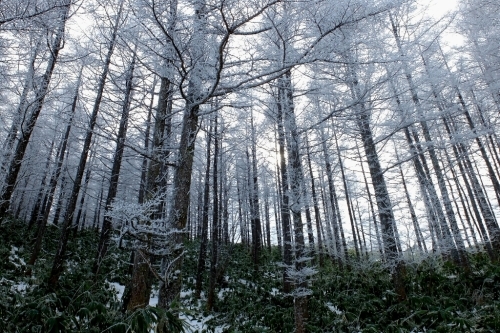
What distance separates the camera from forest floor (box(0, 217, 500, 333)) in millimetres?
3743

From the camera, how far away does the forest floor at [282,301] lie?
147 inches

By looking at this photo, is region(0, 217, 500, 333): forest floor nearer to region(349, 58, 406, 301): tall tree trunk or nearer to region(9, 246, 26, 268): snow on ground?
region(9, 246, 26, 268): snow on ground

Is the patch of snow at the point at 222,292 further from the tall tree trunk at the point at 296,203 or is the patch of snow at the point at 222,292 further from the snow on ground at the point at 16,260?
the snow on ground at the point at 16,260

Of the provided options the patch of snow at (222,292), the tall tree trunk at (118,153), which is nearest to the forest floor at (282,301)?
the patch of snow at (222,292)

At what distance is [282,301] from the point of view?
922 centimetres

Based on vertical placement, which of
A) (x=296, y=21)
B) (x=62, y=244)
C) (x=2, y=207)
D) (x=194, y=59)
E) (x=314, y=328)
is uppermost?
(x=296, y=21)

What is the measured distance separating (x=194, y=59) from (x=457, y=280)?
953 centimetres

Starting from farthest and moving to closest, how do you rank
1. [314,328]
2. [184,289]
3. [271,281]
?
1. [271,281]
2. [184,289]
3. [314,328]

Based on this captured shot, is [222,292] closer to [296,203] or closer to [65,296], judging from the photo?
[296,203]

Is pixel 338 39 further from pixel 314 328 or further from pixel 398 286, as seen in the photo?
pixel 398 286

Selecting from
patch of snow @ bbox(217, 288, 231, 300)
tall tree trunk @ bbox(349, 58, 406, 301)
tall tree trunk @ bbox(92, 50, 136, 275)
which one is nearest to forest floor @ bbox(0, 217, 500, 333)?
patch of snow @ bbox(217, 288, 231, 300)

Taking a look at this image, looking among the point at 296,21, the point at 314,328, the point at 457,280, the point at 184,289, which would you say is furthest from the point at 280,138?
the point at 184,289

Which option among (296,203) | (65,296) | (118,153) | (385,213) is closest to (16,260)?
(118,153)

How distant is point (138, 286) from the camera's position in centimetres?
509
